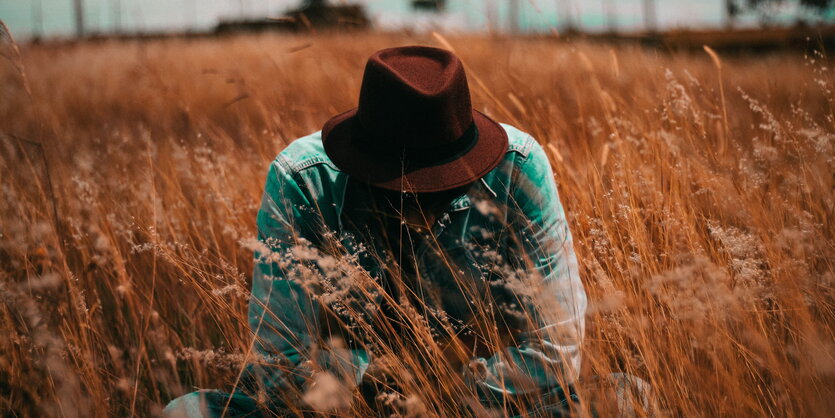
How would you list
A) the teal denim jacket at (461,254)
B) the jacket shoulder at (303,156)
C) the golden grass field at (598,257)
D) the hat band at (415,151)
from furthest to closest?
the jacket shoulder at (303,156)
the hat band at (415,151)
the teal denim jacket at (461,254)
the golden grass field at (598,257)

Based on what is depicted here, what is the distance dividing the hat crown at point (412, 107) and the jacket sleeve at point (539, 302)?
0.94ft

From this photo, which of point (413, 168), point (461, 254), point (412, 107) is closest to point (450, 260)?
point (461, 254)

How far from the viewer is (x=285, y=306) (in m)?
1.28

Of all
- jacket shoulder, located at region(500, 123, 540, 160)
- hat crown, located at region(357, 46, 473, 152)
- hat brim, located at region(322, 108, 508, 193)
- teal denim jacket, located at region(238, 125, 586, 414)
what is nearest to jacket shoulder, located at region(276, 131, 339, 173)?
teal denim jacket, located at region(238, 125, 586, 414)

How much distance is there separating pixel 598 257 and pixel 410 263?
64 centimetres

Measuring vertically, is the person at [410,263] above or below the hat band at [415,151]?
below

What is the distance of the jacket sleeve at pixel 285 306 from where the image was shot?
1110 mm

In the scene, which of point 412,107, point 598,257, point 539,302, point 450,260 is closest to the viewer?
point 539,302

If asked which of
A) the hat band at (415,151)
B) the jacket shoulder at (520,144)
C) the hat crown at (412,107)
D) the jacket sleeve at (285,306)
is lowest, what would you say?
the jacket sleeve at (285,306)

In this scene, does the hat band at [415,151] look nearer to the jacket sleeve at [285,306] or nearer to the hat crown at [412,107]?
the hat crown at [412,107]

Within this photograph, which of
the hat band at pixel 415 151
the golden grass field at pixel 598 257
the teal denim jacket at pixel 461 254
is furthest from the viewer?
the hat band at pixel 415 151

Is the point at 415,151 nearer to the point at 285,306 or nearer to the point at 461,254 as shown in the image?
the point at 461,254

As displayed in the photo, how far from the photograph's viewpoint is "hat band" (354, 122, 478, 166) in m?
1.26

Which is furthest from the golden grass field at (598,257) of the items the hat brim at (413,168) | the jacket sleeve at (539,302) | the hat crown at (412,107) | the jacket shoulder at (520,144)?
the hat crown at (412,107)
